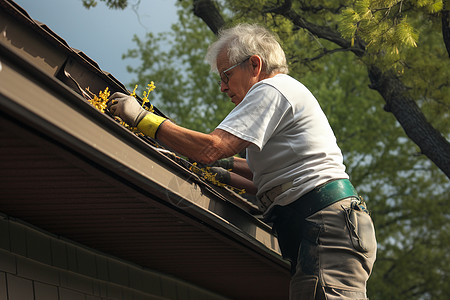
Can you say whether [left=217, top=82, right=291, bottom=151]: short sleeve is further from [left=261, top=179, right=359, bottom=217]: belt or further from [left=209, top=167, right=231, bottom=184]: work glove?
[left=209, top=167, right=231, bottom=184]: work glove

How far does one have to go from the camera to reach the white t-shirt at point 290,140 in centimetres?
349

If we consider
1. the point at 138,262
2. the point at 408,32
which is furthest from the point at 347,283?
the point at 408,32

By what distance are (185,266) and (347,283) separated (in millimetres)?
2287

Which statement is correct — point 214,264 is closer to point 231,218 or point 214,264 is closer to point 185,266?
point 185,266

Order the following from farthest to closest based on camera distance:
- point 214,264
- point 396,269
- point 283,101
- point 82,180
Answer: point 396,269
point 214,264
point 283,101
point 82,180

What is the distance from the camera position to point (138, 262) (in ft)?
17.3

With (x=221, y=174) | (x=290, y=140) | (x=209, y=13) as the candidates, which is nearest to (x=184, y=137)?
(x=290, y=140)

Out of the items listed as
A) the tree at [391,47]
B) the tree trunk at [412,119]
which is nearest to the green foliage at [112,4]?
the tree at [391,47]

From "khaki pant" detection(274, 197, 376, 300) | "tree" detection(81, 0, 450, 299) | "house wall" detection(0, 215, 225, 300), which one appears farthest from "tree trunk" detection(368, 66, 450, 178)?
"tree" detection(81, 0, 450, 299)

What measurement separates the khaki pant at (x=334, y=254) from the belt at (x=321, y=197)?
30mm

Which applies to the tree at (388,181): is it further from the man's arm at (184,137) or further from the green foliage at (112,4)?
the man's arm at (184,137)

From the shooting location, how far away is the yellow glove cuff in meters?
3.47

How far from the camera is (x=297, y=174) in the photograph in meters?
3.63

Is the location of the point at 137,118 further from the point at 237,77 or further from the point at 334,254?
the point at 334,254
